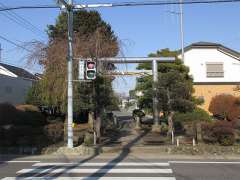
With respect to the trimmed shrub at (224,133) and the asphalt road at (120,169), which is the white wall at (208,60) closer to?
the trimmed shrub at (224,133)

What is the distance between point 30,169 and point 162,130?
65.8ft

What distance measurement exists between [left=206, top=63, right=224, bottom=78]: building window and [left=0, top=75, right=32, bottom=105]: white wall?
19.6 m

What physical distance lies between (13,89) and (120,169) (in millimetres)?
30655

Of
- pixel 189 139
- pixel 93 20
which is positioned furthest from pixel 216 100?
pixel 189 139

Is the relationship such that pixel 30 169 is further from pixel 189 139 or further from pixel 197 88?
pixel 197 88

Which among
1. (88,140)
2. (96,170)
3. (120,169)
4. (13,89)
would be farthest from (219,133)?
(13,89)

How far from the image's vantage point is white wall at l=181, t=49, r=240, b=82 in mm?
51250

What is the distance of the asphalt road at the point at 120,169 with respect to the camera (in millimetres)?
12945

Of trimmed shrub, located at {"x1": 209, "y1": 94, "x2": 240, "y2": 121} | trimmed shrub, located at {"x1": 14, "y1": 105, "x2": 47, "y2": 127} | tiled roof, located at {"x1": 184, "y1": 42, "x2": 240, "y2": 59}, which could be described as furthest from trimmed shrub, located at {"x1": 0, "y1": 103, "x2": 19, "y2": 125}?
tiled roof, located at {"x1": 184, "y1": 42, "x2": 240, "y2": 59}

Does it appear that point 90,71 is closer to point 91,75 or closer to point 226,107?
point 91,75

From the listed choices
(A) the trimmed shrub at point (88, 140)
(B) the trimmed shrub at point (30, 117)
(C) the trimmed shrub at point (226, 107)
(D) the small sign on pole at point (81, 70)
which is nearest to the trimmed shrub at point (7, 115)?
(B) the trimmed shrub at point (30, 117)

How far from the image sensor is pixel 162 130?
111ft

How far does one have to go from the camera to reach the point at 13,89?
43344mm

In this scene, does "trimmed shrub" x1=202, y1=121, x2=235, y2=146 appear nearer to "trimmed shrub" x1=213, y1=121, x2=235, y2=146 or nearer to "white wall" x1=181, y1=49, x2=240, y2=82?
"trimmed shrub" x1=213, y1=121, x2=235, y2=146
